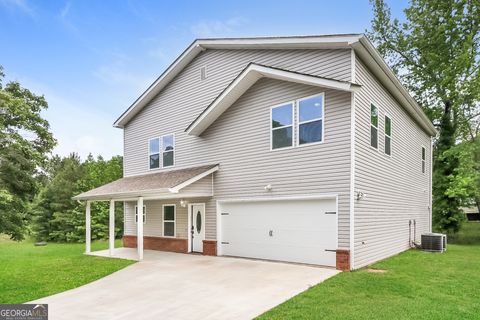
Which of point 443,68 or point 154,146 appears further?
point 443,68

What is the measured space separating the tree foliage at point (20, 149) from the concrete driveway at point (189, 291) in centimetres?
1223

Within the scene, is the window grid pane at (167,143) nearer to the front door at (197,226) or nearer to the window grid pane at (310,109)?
the front door at (197,226)

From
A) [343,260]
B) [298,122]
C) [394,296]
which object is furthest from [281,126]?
[394,296]

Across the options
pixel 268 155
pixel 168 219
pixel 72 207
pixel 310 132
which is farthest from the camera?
pixel 72 207

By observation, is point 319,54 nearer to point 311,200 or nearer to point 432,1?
point 311,200

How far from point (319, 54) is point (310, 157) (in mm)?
3147

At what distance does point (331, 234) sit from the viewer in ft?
31.9

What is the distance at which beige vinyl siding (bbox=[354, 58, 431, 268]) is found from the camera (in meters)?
9.85

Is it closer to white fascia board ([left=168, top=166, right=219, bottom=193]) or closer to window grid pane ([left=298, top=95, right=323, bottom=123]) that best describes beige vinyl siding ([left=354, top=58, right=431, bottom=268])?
window grid pane ([left=298, top=95, right=323, bottom=123])

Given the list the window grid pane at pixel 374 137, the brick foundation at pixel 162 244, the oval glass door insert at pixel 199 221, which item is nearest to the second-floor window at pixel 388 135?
the window grid pane at pixel 374 137

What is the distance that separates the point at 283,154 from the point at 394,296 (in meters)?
5.28

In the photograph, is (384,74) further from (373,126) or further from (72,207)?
(72,207)

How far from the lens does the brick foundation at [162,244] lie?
1390 cm

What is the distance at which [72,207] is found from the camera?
27328 mm
